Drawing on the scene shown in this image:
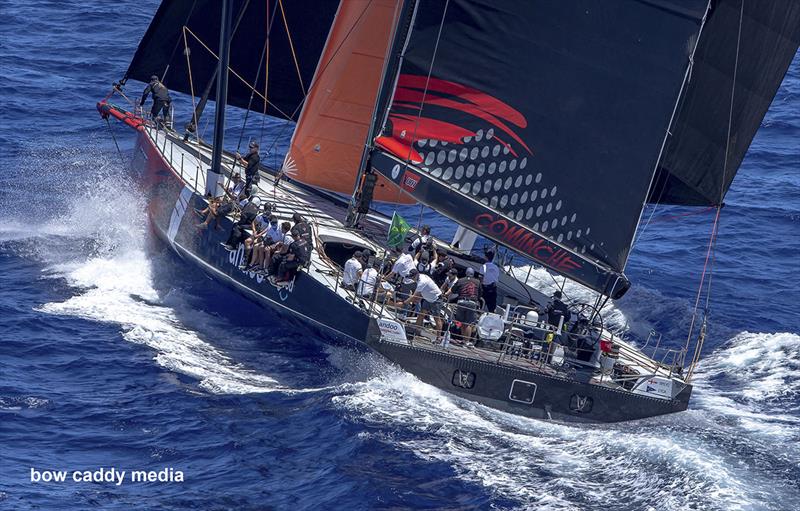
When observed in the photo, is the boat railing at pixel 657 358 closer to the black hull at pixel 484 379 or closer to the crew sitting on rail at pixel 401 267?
the black hull at pixel 484 379

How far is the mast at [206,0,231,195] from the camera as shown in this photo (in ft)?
84.1

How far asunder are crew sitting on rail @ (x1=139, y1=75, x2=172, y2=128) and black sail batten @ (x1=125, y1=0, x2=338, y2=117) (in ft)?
0.97

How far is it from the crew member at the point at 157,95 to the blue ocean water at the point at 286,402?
218cm

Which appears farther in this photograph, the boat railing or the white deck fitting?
the boat railing

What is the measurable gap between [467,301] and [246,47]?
11.6 m

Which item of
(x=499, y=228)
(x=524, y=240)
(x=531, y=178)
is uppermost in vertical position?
(x=531, y=178)

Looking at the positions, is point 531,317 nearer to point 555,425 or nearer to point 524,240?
point 524,240

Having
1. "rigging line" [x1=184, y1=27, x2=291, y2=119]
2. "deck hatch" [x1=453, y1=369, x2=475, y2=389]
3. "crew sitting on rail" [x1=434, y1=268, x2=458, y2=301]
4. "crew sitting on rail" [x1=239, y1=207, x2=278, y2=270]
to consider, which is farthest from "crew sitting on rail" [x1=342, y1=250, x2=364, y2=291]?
"rigging line" [x1=184, y1=27, x2=291, y2=119]

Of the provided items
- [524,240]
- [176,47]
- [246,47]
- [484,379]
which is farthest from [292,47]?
[484,379]

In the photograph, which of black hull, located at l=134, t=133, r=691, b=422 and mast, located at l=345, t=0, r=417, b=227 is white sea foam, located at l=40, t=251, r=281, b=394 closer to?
black hull, located at l=134, t=133, r=691, b=422

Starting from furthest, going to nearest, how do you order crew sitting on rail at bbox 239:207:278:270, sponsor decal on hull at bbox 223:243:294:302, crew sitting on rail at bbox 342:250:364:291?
crew sitting on rail at bbox 239:207:278:270, sponsor decal on hull at bbox 223:243:294:302, crew sitting on rail at bbox 342:250:364:291

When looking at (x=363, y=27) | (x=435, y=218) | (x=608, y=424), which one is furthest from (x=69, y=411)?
(x=435, y=218)

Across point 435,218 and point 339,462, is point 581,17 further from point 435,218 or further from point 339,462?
point 435,218

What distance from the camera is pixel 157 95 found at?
31469mm
